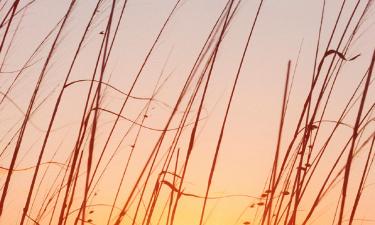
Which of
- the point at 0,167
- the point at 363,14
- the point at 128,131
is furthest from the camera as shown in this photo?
the point at 128,131

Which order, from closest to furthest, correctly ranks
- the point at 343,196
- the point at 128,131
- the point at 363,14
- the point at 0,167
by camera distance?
1. the point at 343,196
2. the point at 363,14
3. the point at 0,167
4. the point at 128,131

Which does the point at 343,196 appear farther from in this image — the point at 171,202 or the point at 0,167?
the point at 0,167

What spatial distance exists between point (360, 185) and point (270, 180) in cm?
28

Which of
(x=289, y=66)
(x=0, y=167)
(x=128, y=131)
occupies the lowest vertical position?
(x=0, y=167)

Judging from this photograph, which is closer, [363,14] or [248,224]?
[363,14]

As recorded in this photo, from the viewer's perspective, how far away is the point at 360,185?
1.33 meters

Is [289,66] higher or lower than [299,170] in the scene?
higher

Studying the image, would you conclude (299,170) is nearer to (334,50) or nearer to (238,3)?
(334,50)

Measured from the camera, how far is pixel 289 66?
1414 mm

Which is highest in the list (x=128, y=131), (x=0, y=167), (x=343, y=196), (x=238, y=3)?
(x=238, y=3)

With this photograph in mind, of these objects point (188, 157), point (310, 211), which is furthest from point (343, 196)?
point (188, 157)

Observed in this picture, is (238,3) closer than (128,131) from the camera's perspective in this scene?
Yes

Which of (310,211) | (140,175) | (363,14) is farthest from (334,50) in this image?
(140,175)

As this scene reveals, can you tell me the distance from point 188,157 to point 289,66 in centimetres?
35
